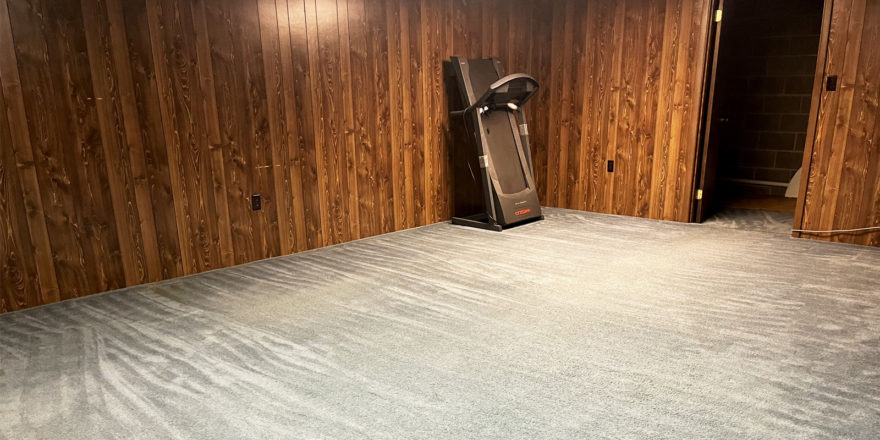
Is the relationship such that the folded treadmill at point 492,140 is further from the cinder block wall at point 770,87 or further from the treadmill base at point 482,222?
the cinder block wall at point 770,87

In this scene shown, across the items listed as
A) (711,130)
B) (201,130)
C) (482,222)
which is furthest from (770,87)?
(201,130)

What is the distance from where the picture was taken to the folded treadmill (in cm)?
433

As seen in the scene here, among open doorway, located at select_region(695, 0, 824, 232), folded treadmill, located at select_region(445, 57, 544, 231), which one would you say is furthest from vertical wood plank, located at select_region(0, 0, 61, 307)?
open doorway, located at select_region(695, 0, 824, 232)

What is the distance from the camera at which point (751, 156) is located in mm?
6043

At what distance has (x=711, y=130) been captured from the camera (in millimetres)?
4418

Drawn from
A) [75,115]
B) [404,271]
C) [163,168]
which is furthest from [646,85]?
[75,115]

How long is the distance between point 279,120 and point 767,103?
16.8 feet

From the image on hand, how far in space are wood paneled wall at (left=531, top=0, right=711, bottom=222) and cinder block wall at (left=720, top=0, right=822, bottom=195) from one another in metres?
1.58

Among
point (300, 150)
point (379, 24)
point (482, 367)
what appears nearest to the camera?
point (482, 367)

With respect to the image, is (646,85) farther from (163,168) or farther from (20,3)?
(20,3)

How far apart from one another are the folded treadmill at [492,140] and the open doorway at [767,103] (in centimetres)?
205

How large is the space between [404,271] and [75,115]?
1.96m

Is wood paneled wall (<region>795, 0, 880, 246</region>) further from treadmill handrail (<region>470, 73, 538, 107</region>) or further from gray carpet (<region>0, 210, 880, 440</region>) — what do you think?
treadmill handrail (<region>470, 73, 538, 107</region>)

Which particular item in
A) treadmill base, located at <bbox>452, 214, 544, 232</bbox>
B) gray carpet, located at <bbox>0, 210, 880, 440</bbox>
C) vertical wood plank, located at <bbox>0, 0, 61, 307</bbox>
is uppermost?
vertical wood plank, located at <bbox>0, 0, 61, 307</bbox>
